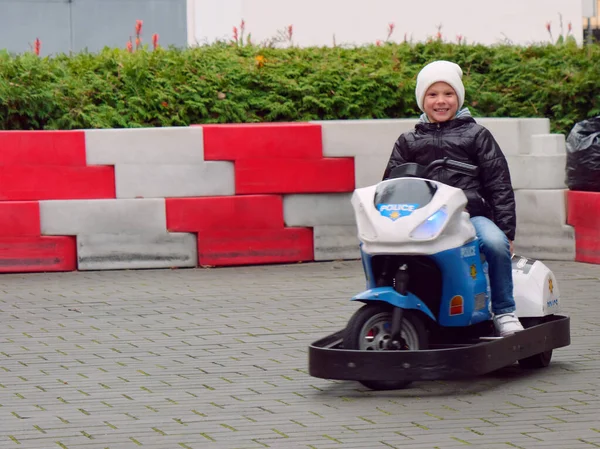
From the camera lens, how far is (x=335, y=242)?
10797 mm

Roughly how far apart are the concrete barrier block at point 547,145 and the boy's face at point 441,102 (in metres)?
4.44

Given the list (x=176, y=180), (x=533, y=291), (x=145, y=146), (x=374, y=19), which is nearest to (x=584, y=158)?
(x=176, y=180)

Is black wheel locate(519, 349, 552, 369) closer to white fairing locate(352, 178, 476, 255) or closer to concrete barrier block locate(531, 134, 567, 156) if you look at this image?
white fairing locate(352, 178, 476, 255)

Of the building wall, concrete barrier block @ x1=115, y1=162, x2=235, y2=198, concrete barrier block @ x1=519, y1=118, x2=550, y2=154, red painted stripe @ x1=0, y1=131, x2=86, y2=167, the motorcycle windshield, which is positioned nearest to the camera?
the motorcycle windshield

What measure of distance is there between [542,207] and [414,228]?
5.11m

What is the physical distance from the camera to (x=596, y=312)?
27.5ft

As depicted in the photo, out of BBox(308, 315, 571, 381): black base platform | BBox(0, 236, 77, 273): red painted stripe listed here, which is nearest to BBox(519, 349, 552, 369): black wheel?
BBox(308, 315, 571, 381): black base platform

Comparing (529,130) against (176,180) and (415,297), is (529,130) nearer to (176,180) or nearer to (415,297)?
(176,180)

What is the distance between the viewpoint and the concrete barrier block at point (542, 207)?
422 inches

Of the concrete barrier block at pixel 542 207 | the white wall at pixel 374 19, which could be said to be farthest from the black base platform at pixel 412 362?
the white wall at pixel 374 19

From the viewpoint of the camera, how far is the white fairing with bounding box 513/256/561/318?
6.64m

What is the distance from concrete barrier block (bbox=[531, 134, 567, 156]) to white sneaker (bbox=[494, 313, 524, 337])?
4743 millimetres

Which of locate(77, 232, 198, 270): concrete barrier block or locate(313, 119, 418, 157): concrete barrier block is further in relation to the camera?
locate(313, 119, 418, 157): concrete barrier block

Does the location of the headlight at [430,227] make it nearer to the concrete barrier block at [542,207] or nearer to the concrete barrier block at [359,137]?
the concrete barrier block at [359,137]
